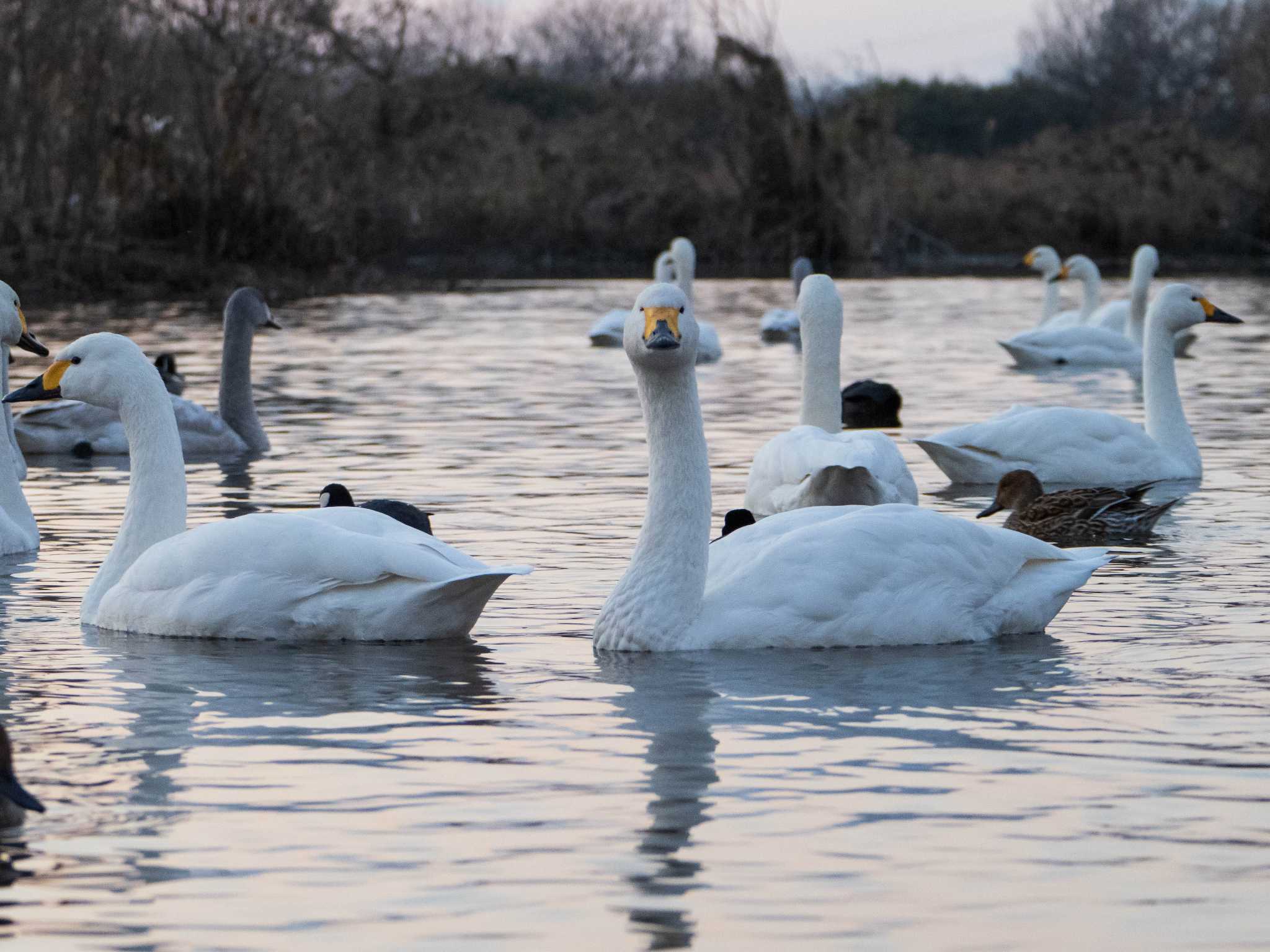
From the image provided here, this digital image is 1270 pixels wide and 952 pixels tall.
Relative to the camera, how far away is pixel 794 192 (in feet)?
131

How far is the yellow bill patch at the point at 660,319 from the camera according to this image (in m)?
6.19

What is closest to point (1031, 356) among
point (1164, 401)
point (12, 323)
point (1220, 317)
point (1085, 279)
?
point (1085, 279)

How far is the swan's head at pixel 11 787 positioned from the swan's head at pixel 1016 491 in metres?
6.26

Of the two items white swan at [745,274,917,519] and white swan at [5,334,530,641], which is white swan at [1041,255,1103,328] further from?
white swan at [5,334,530,641]

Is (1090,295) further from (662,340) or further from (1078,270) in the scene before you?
(662,340)

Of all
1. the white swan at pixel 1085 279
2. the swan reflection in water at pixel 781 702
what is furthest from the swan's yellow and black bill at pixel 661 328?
the white swan at pixel 1085 279

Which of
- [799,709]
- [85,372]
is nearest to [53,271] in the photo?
[85,372]

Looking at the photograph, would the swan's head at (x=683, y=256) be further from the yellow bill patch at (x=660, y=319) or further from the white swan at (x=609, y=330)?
the yellow bill patch at (x=660, y=319)

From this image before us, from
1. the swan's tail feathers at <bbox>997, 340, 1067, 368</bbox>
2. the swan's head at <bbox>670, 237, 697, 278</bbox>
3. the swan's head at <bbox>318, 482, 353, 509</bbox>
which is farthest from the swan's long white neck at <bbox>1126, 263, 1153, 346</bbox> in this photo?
the swan's head at <bbox>318, 482, 353, 509</bbox>

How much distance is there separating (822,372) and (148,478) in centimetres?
401

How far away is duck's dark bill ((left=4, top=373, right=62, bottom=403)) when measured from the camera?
7.57 meters

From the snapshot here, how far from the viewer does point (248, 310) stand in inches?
535

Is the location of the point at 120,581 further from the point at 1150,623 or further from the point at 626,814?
the point at 1150,623

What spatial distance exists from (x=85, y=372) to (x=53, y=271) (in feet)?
71.1
